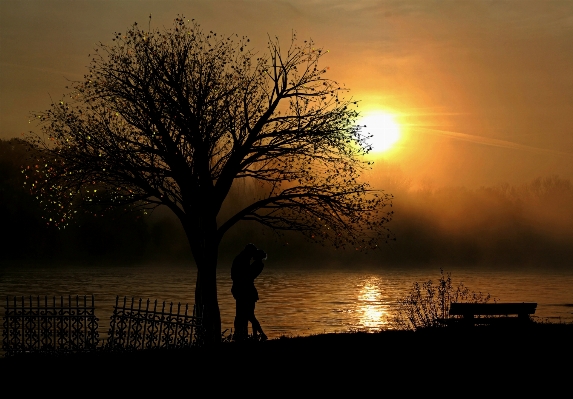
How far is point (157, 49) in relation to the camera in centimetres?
2739

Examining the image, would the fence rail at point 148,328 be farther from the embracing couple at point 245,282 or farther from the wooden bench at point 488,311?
the wooden bench at point 488,311

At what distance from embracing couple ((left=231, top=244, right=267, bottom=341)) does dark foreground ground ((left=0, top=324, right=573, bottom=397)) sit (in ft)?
9.34

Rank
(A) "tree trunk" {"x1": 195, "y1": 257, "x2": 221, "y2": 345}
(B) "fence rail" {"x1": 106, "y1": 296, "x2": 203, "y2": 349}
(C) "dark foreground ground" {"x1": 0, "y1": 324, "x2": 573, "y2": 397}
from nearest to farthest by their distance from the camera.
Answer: (C) "dark foreground ground" {"x1": 0, "y1": 324, "x2": 573, "y2": 397} → (B) "fence rail" {"x1": 106, "y1": 296, "x2": 203, "y2": 349} → (A) "tree trunk" {"x1": 195, "y1": 257, "x2": 221, "y2": 345}

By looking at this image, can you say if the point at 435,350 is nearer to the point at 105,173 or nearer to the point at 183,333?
the point at 183,333

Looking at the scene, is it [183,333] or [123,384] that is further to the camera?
[183,333]

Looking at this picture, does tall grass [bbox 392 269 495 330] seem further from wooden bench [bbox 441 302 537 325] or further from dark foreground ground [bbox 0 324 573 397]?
dark foreground ground [bbox 0 324 573 397]

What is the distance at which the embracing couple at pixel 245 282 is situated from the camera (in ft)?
75.9

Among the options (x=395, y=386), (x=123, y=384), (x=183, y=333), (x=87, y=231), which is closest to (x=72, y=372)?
(x=123, y=384)

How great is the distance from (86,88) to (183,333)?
32.0ft

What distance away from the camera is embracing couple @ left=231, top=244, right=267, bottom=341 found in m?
23.1

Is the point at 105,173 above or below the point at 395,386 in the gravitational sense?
above

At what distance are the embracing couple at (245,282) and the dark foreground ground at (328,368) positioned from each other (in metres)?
2.85

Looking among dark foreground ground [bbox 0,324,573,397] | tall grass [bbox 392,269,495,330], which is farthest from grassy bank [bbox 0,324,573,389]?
tall grass [bbox 392,269,495,330]

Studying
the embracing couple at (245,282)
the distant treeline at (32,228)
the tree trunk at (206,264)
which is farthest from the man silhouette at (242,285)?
the distant treeline at (32,228)
